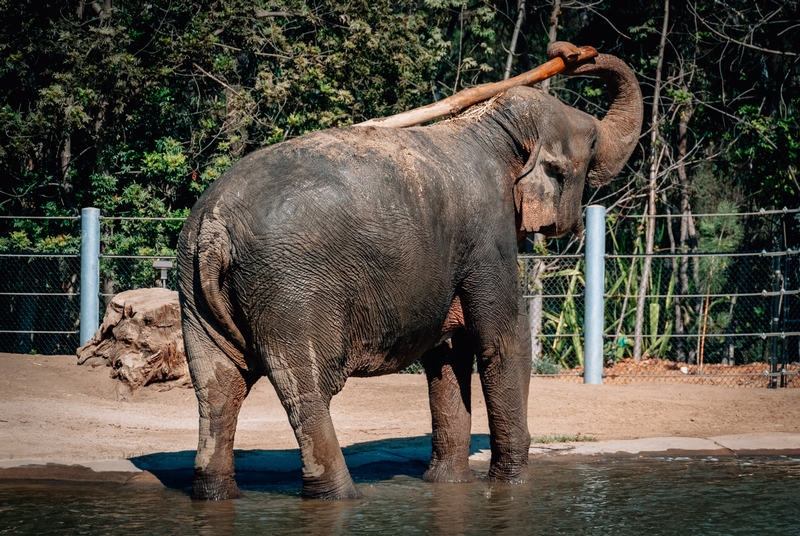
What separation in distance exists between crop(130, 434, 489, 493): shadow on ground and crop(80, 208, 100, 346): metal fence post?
5.29m

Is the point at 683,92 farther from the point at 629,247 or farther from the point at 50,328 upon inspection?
the point at 50,328

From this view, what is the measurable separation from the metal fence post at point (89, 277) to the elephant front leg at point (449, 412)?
6.61 meters

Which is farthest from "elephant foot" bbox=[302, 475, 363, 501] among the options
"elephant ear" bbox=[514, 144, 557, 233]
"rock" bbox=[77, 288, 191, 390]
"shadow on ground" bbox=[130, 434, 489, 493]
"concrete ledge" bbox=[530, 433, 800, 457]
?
"rock" bbox=[77, 288, 191, 390]

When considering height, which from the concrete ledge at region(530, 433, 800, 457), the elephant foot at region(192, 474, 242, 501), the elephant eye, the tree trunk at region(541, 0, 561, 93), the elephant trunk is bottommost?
the concrete ledge at region(530, 433, 800, 457)

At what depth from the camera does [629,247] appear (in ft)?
58.0

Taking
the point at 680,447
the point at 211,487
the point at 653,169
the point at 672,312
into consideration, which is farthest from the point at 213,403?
the point at 672,312

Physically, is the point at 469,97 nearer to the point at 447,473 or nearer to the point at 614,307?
the point at 447,473

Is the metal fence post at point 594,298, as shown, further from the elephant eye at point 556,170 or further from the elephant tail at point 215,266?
the elephant tail at point 215,266

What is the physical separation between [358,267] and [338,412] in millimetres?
4979

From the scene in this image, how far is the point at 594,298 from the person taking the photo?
39.6 feet

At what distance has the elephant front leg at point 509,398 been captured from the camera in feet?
20.7

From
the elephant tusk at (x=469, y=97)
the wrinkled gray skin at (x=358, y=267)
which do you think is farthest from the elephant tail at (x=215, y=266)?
the elephant tusk at (x=469, y=97)

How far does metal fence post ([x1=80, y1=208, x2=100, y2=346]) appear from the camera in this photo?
476 inches

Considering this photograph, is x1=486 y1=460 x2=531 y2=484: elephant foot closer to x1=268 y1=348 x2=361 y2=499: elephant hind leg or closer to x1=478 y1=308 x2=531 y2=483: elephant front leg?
x1=478 y1=308 x2=531 y2=483: elephant front leg
